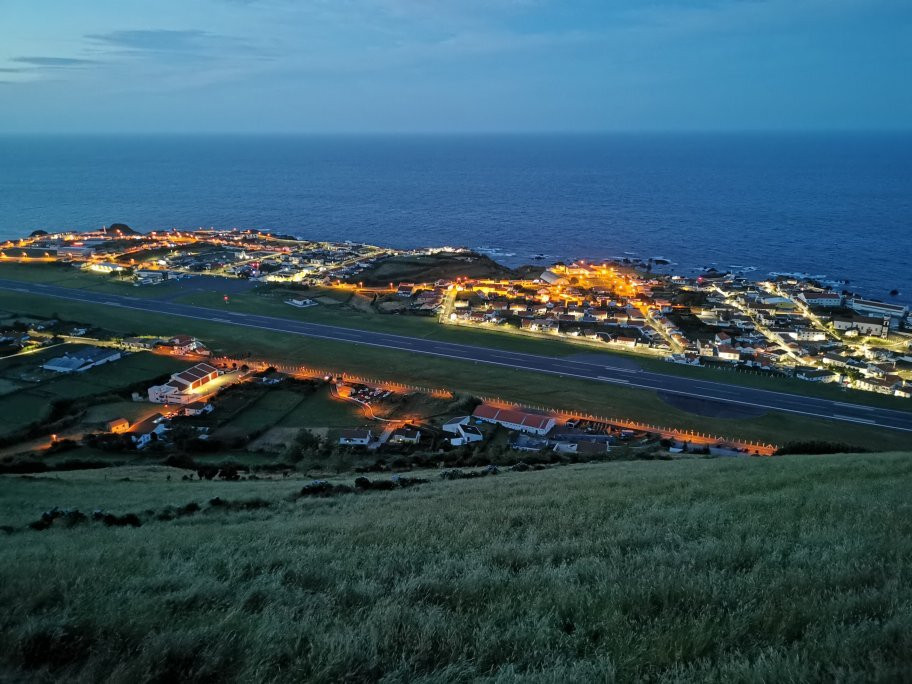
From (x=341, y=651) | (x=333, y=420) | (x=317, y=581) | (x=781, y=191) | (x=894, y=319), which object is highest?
(x=781, y=191)

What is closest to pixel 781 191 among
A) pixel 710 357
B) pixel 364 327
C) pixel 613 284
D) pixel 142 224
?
pixel 613 284

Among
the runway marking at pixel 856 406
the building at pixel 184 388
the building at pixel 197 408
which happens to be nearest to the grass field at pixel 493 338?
the runway marking at pixel 856 406

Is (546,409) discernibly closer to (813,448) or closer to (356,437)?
(356,437)

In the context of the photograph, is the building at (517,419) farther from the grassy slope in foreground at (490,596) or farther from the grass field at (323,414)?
the grassy slope in foreground at (490,596)

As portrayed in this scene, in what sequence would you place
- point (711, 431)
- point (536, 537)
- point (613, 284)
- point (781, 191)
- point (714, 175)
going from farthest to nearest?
point (714, 175)
point (781, 191)
point (613, 284)
point (711, 431)
point (536, 537)

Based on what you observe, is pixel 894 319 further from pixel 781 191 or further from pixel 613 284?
pixel 781 191

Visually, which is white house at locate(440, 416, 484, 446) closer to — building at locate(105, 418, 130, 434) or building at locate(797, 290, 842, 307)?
building at locate(105, 418, 130, 434)
